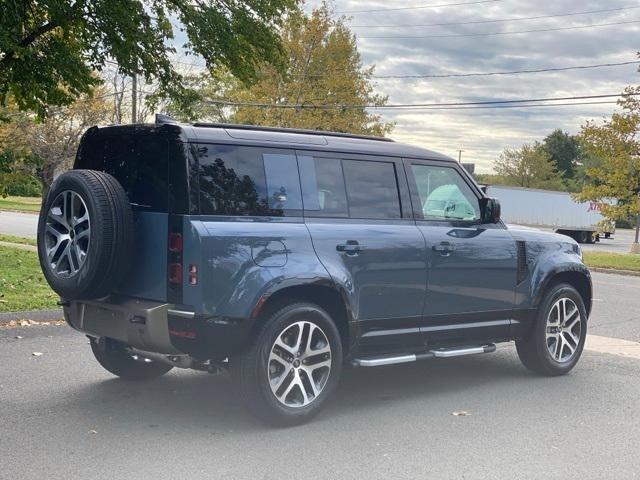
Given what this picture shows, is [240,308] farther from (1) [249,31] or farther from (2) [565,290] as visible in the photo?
(1) [249,31]

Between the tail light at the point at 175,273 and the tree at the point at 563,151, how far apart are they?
97.9 metres

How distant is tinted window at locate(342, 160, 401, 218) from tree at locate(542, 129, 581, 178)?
96.3 metres

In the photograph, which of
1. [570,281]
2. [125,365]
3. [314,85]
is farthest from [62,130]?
[570,281]

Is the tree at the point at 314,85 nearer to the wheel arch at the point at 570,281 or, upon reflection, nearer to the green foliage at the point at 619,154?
the green foliage at the point at 619,154

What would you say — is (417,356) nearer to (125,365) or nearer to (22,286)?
(125,365)

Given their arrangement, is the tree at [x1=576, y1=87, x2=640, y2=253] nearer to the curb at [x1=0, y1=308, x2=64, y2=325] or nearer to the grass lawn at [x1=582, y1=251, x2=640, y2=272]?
the grass lawn at [x1=582, y1=251, x2=640, y2=272]

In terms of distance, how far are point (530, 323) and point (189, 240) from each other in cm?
353

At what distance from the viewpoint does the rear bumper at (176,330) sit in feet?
15.3

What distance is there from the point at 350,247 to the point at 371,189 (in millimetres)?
623

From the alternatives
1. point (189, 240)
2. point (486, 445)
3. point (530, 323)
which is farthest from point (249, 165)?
point (530, 323)

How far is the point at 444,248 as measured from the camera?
19.4 feet

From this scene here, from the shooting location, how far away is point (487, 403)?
5887 mm

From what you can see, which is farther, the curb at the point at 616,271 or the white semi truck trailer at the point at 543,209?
the white semi truck trailer at the point at 543,209

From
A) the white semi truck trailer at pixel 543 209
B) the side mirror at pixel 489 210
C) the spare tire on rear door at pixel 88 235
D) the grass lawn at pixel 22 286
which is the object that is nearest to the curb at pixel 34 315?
the grass lawn at pixel 22 286
